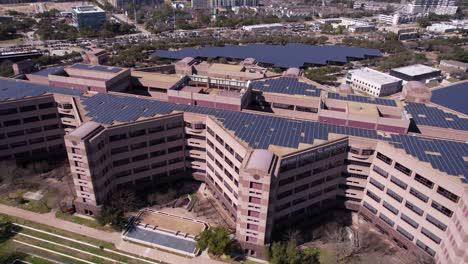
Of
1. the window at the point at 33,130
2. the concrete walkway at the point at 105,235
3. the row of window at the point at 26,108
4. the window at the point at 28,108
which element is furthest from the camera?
the window at the point at 33,130

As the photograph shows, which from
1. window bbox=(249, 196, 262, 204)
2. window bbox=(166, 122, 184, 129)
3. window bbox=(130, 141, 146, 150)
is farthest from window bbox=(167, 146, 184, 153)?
window bbox=(249, 196, 262, 204)

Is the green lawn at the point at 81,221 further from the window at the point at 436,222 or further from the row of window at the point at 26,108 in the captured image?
the window at the point at 436,222

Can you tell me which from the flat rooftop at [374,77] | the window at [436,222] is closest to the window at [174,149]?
the window at [436,222]

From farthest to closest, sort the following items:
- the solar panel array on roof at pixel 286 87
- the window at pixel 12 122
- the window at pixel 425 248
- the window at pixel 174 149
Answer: the solar panel array on roof at pixel 286 87
the window at pixel 12 122
the window at pixel 174 149
the window at pixel 425 248

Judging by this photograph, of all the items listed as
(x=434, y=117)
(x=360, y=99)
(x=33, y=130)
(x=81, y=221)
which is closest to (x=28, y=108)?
(x=33, y=130)

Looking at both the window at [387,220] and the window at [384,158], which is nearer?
the window at [384,158]

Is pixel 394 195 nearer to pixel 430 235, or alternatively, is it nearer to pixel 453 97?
pixel 430 235
